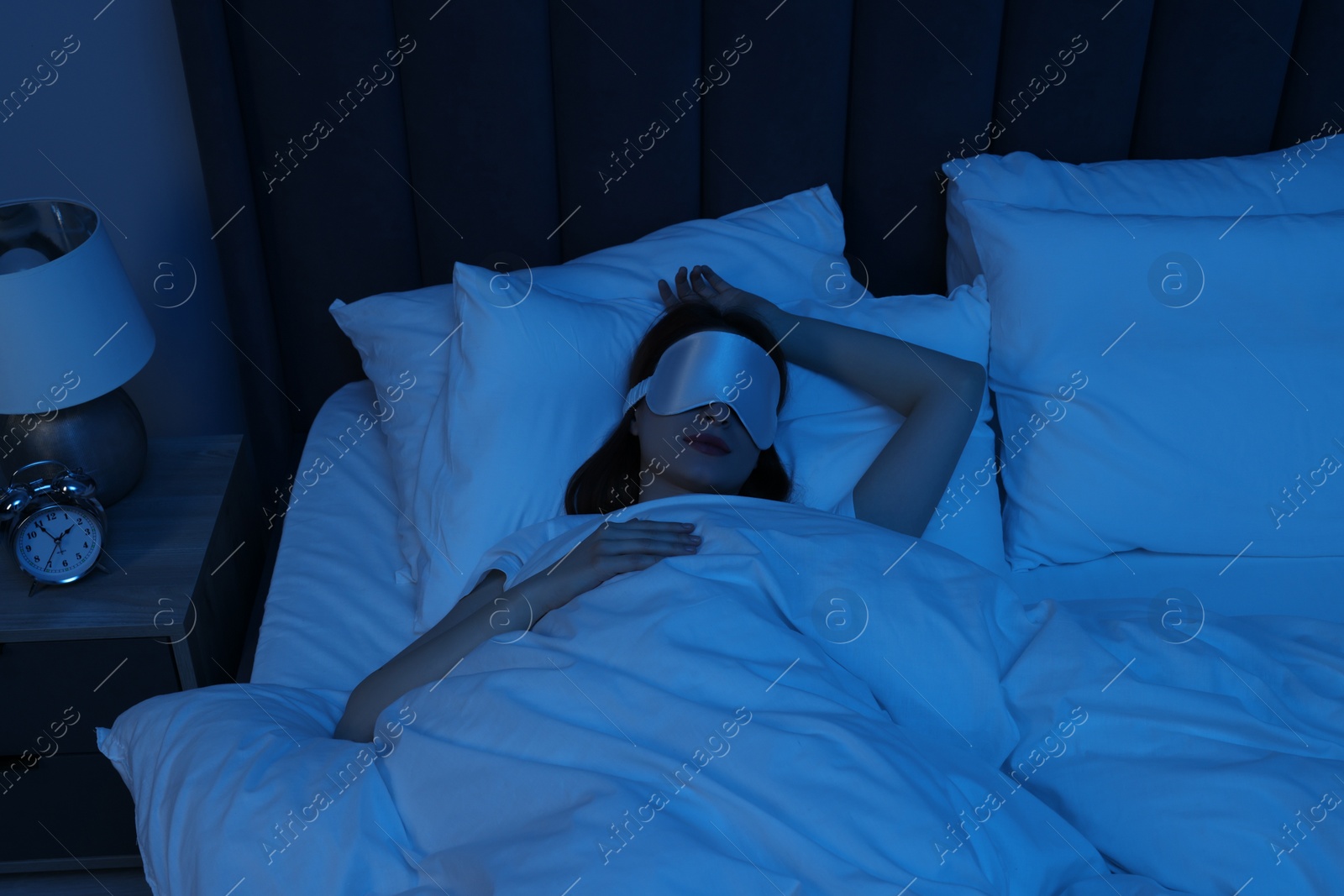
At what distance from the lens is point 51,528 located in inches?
52.9

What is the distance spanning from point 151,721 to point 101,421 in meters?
0.49

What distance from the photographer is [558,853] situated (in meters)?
0.87

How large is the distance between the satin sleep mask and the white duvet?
0.16 meters

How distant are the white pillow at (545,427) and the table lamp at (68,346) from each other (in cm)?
43

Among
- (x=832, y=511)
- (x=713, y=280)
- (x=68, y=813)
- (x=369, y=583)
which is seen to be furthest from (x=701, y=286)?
(x=68, y=813)

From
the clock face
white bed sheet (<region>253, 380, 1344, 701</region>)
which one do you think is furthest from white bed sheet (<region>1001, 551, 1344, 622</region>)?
the clock face

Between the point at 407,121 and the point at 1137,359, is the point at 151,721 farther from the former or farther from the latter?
the point at 1137,359

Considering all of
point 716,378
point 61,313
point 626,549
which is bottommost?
point 626,549

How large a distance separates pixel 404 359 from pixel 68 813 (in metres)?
0.80

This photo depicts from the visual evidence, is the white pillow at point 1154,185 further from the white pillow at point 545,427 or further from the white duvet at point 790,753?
the white duvet at point 790,753

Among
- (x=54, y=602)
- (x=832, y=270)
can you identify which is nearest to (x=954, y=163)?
(x=832, y=270)

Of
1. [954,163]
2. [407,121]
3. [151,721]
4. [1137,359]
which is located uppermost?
[407,121]

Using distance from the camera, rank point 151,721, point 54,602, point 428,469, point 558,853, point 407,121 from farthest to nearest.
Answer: point 407,121 < point 428,469 < point 54,602 < point 151,721 < point 558,853

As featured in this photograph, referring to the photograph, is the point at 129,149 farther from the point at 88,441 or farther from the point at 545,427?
the point at 545,427
